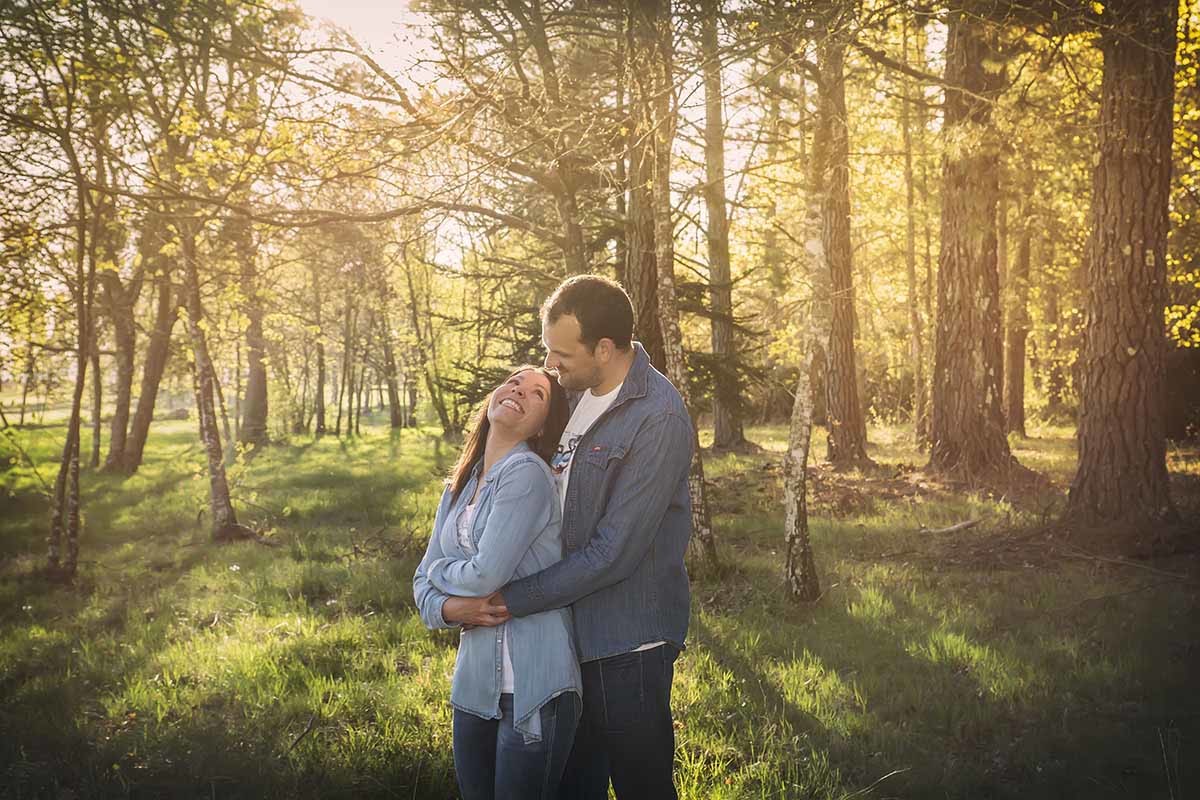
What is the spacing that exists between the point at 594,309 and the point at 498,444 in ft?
1.79

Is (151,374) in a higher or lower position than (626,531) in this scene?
higher

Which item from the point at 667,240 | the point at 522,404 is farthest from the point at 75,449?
the point at 522,404

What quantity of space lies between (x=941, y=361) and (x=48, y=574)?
12453mm

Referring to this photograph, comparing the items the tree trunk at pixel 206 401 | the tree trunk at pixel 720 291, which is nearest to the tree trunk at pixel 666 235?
the tree trunk at pixel 720 291

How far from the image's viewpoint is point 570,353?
2680 millimetres

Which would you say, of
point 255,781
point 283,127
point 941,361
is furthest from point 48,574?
point 941,361

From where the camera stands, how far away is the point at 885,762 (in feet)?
14.0

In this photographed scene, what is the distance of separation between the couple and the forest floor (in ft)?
5.64

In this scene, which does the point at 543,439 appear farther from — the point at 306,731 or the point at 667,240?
the point at 667,240

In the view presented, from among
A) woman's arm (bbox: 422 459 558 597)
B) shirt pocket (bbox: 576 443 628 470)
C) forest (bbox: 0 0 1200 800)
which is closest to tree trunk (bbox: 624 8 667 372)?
forest (bbox: 0 0 1200 800)

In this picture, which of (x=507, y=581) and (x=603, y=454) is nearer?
(x=507, y=581)

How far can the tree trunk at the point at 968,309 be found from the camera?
37.2 ft

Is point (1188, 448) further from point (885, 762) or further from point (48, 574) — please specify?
point (48, 574)

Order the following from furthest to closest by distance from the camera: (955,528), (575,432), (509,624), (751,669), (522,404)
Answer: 1. (955,528)
2. (751,669)
3. (575,432)
4. (522,404)
5. (509,624)
